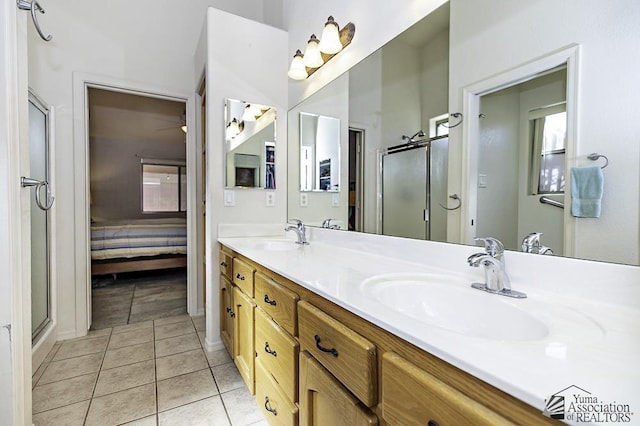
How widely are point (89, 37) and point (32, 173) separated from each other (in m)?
1.27

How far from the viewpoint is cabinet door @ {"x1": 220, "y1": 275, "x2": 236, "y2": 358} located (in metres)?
1.79

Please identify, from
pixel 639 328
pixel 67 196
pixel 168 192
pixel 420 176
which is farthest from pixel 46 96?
pixel 168 192

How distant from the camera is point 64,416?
1446mm

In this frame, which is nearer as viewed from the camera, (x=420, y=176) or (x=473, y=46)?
(x=473, y=46)

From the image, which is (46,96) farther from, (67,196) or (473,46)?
(473,46)

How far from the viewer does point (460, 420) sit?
17.5 inches

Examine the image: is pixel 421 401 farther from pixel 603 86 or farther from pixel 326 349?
pixel 603 86

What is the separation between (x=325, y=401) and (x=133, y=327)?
2.39m

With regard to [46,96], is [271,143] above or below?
below

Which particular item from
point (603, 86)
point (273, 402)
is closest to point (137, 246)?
point (273, 402)

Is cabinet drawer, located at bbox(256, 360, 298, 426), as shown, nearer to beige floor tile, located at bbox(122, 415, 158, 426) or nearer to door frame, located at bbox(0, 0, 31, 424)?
beige floor tile, located at bbox(122, 415, 158, 426)

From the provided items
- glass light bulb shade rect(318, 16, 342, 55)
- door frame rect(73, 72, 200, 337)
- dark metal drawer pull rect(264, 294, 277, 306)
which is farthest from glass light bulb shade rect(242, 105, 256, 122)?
dark metal drawer pull rect(264, 294, 277, 306)

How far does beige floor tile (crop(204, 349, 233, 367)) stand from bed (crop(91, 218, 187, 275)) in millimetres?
2448

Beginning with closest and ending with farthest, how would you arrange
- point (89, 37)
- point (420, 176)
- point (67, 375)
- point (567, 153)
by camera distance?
point (567, 153) < point (420, 176) < point (67, 375) < point (89, 37)
